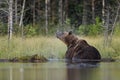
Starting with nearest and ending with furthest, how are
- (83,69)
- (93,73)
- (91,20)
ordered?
(93,73)
(83,69)
(91,20)

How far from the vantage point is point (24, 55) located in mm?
26312

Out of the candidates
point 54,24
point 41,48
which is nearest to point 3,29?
point 54,24

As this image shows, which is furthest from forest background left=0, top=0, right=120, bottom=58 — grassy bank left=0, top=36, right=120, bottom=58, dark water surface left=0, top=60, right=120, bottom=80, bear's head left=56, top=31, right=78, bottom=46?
dark water surface left=0, top=60, right=120, bottom=80

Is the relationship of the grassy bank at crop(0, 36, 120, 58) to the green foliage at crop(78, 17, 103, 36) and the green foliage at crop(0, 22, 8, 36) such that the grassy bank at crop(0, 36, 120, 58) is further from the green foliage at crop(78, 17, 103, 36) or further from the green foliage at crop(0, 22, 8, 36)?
the green foliage at crop(0, 22, 8, 36)

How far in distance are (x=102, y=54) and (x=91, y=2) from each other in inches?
841

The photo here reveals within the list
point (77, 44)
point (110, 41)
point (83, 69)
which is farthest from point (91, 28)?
point (83, 69)

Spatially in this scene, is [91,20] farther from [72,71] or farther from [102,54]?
[72,71]

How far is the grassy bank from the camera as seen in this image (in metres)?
26.7

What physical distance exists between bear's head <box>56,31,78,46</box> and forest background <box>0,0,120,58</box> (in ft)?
1.63

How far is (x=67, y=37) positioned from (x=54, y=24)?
56.9 feet

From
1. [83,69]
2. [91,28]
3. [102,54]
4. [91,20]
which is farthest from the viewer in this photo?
[91,20]

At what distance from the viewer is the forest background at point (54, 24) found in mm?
27430

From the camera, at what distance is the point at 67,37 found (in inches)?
1071

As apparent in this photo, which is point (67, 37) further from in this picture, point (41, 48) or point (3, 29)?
point (3, 29)
